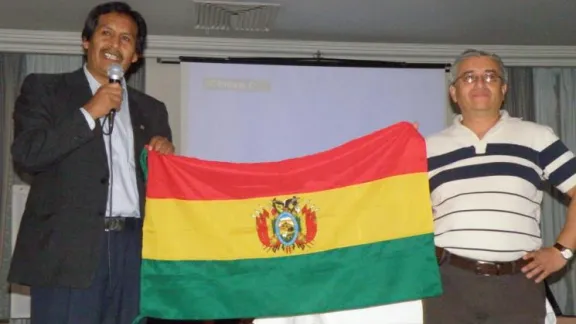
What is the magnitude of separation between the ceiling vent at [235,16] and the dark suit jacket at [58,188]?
7.26ft

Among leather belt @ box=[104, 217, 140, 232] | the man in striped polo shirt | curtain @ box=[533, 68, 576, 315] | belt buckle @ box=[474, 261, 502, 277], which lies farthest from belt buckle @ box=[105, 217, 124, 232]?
curtain @ box=[533, 68, 576, 315]

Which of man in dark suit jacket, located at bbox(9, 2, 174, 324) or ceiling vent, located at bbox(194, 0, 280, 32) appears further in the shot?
ceiling vent, located at bbox(194, 0, 280, 32)

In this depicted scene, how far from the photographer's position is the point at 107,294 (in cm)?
209

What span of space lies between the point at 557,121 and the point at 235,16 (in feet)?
Answer: 8.93

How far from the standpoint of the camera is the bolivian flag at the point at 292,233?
7.56ft

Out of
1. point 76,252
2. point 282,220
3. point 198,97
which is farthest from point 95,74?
point 198,97

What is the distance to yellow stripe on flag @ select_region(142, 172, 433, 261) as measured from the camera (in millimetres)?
2326

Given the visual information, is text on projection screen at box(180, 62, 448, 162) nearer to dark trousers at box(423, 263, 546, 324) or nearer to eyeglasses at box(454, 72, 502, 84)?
eyeglasses at box(454, 72, 502, 84)

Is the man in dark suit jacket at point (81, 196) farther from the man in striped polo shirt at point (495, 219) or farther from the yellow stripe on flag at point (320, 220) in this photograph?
the man in striped polo shirt at point (495, 219)

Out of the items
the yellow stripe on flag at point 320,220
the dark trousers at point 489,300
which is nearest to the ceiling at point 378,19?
the yellow stripe on flag at point 320,220

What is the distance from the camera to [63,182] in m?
Result: 2.07

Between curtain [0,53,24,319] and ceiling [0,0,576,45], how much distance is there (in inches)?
11.2

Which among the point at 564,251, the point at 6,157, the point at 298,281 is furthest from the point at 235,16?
the point at 564,251

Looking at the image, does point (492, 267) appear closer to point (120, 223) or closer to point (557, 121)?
point (120, 223)
